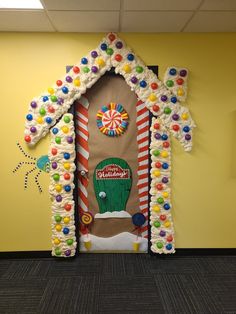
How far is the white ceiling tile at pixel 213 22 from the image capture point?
217cm

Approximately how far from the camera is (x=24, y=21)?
2.30 metres

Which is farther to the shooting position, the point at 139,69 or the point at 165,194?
the point at 165,194

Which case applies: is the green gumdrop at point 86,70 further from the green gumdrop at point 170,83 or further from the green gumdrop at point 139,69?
the green gumdrop at point 170,83

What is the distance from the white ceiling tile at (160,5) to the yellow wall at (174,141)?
20.7 inches

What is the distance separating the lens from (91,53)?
8.39 feet

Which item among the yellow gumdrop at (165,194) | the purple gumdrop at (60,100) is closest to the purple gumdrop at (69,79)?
the purple gumdrop at (60,100)

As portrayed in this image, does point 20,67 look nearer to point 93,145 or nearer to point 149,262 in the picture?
point 93,145

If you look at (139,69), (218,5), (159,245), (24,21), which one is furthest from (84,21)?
(159,245)

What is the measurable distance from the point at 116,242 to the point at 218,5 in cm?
258

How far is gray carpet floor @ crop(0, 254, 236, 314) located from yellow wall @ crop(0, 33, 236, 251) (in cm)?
26

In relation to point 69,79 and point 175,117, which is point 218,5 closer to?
point 175,117

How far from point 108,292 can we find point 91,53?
7.73ft

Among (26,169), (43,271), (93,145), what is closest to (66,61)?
(93,145)

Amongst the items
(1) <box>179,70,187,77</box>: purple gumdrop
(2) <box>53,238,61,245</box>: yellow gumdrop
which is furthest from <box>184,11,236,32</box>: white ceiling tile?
(2) <box>53,238,61,245</box>: yellow gumdrop
